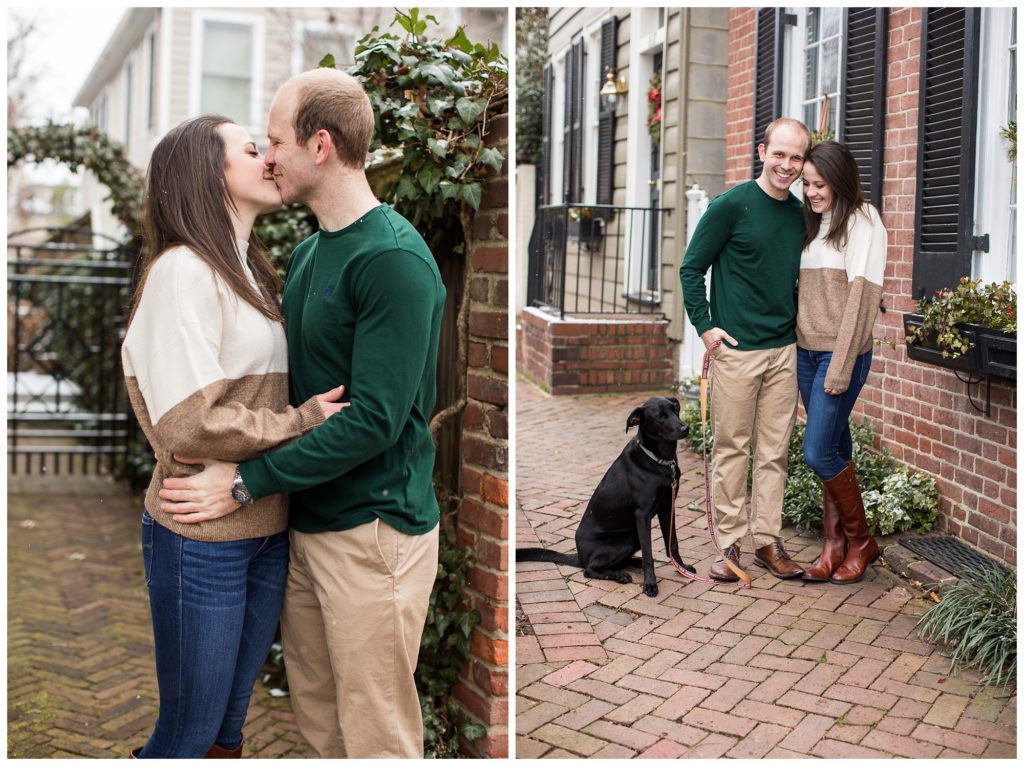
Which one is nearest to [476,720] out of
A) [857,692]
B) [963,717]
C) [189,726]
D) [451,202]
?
[189,726]

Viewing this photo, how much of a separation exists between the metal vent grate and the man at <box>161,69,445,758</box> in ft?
4.09

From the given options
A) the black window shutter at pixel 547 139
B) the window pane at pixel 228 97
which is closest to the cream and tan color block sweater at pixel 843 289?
the black window shutter at pixel 547 139

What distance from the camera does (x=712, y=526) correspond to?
259 cm

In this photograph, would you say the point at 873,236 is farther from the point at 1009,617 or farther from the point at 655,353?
the point at 1009,617

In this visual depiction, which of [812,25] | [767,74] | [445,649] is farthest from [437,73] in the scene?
[445,649]

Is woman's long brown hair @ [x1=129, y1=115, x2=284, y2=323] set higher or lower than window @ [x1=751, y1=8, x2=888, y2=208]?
lower

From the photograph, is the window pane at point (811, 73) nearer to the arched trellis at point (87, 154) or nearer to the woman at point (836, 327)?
the woman at point (836, 327)

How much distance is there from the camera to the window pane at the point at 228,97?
42.9 ft

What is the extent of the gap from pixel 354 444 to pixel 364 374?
15 centimetres

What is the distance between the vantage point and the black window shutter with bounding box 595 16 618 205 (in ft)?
8.32

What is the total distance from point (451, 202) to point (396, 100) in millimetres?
341

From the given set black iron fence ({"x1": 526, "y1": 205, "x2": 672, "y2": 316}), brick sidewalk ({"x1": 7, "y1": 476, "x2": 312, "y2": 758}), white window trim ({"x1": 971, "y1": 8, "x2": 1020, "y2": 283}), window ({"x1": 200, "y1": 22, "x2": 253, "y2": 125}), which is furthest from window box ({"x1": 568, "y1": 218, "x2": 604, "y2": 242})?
window ({"x1": 200, "y1": 22, "x2": 253, "y2": 125})

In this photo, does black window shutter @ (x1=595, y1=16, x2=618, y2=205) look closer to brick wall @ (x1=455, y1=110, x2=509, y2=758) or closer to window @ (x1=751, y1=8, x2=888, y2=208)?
brick wall @ (x1=455, y1=110, x2=509, y2=758)

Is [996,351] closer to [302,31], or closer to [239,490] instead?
[239,490]
